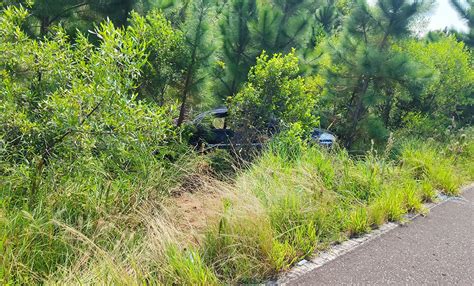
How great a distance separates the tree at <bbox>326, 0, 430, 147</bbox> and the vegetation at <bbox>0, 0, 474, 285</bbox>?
0.03 meters

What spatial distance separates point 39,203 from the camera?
113 inches

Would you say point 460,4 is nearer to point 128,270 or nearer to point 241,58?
point 241,58

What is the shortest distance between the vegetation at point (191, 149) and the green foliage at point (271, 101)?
0.02 meters

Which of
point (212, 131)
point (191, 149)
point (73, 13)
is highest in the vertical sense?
point (73, 13)

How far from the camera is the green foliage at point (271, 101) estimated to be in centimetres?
537

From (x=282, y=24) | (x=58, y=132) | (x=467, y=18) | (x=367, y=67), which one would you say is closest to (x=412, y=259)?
(x=58, y=132)

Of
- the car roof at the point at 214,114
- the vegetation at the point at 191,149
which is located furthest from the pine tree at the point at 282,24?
the car roof at the point at 214,114

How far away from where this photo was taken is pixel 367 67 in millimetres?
6828

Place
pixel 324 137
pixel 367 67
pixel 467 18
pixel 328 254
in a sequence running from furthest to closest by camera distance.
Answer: pixel 467 18 < pixel 367 67 < pixel 324 137 < pixel 328 254

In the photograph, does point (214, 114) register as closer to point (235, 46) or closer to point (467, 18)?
point (235, 46)

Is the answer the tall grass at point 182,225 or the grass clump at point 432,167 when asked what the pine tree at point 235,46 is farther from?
the grass clump at point 432,167

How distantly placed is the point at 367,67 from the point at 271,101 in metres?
2.55

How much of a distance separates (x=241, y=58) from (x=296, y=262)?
4.43 m

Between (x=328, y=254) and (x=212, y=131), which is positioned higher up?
(x=212, y=131)
